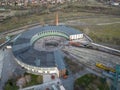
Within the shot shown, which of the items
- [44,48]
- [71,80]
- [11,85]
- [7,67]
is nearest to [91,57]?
[71,80]

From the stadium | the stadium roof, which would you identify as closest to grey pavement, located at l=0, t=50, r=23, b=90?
the stadium

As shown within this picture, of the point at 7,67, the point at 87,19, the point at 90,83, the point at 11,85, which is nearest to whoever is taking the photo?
the point at 90,83

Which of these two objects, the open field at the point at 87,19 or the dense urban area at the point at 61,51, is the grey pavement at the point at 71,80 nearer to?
the dense urban area at the point at 61,51

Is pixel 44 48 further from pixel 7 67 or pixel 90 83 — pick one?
pixel 90 83

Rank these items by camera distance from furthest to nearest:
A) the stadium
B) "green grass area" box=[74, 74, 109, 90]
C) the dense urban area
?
the stadium < the dense urban area < "green grass area" box=[74, 74, 109, 90]

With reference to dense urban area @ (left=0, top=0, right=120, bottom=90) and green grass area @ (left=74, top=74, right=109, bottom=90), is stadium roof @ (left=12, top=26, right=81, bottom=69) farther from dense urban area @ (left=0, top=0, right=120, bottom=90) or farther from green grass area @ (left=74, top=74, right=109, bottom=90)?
green grass area @ (left=74, top=74, right=109, bottom=90)

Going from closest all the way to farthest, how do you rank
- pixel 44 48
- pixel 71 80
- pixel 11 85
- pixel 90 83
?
1. pixel 90 83
2. pixel 11 85
3. pixel 71 80
4. pixel 44 48

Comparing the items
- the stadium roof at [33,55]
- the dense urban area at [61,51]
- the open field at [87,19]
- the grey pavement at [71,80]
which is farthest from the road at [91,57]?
the open field at [87,19]
